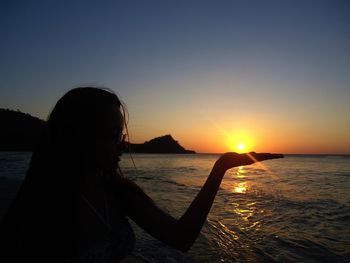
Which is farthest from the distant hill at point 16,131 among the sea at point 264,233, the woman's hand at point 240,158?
the woman's hand at point 240,158

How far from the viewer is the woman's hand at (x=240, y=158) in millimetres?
1689

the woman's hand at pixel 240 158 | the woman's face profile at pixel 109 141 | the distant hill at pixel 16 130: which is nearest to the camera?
the woman's hand at pixel 240 158

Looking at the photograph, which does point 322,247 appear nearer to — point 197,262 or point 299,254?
point 299,254

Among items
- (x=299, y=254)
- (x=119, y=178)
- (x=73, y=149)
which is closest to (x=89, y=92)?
(x=73, y=149)

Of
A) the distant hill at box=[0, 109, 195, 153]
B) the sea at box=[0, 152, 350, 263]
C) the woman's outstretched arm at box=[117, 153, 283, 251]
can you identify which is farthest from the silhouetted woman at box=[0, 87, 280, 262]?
the distant hill at box=[0, 109, 195, 153]

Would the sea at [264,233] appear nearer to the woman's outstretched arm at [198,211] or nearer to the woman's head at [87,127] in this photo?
the woman's outstretched arm at [198,211]

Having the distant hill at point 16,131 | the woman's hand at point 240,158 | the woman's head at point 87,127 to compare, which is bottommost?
the woman's hand at point 240,158

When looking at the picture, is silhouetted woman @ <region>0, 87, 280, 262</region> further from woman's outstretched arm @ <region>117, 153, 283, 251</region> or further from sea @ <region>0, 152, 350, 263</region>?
sea @ <region>0, 152, 350, 263</region>

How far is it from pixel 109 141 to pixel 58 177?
1.15 ft

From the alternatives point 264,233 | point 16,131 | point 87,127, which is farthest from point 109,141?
point 16,131

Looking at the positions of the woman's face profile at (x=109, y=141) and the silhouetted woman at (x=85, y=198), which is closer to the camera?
the silhouetted woman at (x=85, y=198)

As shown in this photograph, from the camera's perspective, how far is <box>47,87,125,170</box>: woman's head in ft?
5.82

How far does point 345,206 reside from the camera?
45.3 feet

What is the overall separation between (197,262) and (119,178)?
531 cm
